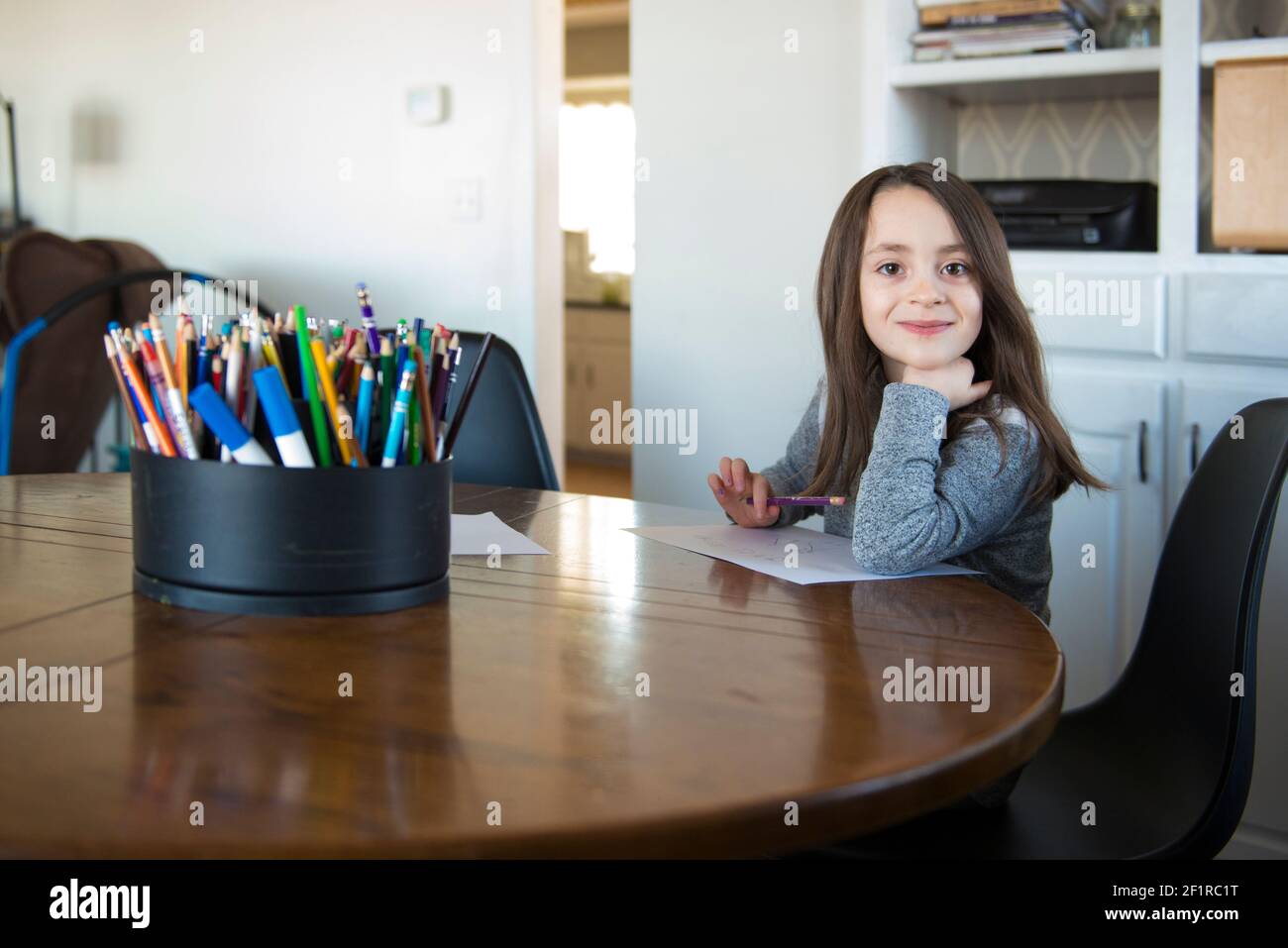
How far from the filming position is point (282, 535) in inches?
40.4

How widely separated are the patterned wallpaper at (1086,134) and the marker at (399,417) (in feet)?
6.26

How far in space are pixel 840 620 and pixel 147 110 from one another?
3.69m

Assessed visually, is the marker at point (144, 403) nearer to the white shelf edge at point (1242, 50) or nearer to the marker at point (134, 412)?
the marker at point (134, 412)

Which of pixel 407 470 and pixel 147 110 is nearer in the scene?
pixel 407 470

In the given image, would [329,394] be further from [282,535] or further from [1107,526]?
[1107,526]

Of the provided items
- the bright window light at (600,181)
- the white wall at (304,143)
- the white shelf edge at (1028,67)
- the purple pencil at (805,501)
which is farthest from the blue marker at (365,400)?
the bright window light at (600,181)

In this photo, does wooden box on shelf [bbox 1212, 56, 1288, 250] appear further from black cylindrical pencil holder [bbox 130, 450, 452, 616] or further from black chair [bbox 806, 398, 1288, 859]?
black cylindrical pencil holder [bbox 130, 450, 452, 616]

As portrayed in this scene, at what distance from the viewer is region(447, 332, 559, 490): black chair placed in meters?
2.01

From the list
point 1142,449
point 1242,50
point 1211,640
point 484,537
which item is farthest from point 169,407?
point 1242,50

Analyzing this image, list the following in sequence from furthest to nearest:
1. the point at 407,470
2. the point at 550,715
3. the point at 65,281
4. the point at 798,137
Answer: the point at 65,281 < the point at 798,137 < the point at 407,470 < the point at 550,715

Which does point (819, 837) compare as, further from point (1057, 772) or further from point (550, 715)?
point (1057, 772)
